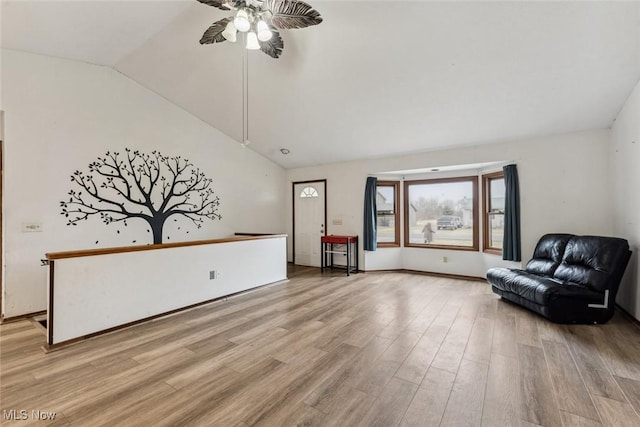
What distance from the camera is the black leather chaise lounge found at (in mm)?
3238

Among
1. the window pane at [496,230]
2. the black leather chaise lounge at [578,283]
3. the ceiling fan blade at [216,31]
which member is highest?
the ceiling fan blade at [216,31]

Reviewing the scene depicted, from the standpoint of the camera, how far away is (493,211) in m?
5.42

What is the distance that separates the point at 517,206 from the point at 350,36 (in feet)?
12.8

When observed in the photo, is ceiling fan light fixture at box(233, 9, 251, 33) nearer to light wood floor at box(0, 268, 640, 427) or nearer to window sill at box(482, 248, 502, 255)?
light wood floor at box(0, 268, 640, 427)

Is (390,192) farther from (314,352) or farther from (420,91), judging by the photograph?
(314,352)

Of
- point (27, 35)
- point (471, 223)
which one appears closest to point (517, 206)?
point (471, 223)

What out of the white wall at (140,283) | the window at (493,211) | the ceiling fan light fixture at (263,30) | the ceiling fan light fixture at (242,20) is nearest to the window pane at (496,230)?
the window at (493,211)

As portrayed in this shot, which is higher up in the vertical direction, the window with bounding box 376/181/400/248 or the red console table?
the window with bounding box 376/181/400/248

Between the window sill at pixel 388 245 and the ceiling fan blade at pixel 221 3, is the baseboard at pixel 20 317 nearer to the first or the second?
the ceiling fan blade at pixel 221 3

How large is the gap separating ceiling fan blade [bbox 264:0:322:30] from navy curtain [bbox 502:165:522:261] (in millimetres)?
Result: 4231

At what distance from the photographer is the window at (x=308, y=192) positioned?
702cm

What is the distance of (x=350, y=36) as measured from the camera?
3227 mm

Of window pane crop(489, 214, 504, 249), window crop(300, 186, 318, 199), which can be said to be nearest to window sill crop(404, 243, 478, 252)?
window pane crop(489, 214, 504, 249)

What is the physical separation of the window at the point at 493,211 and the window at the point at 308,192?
12.1 ft
